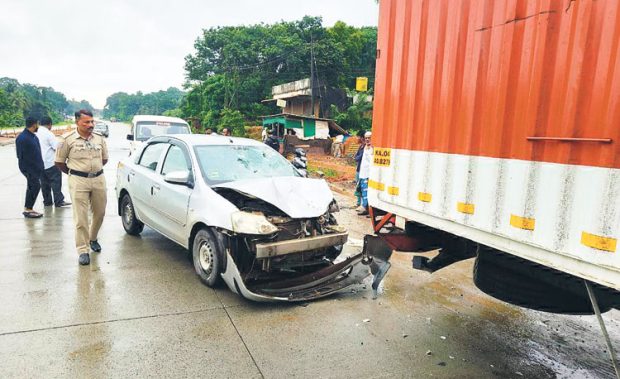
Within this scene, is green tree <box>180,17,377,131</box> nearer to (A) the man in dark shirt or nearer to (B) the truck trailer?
(A) the man in dark shirt

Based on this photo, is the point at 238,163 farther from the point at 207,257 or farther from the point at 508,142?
the point at 508,142

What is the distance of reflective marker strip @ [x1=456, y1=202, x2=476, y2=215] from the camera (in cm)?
274

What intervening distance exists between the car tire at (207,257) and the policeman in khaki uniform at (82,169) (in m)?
1.55

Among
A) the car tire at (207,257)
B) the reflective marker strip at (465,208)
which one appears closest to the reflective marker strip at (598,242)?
the reflective marker strip at (465,208)

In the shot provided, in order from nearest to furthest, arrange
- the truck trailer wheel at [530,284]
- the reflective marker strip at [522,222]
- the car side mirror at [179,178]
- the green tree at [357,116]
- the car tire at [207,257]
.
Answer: the reflective marker strip at [522,222]
the truck trailer wheel at [530,284]
the car tire at [207,257]
the car side mirror at [179,178]
the green tree at [357,116]


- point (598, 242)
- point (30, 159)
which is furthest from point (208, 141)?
point (598, 242)

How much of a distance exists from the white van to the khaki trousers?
6890mm

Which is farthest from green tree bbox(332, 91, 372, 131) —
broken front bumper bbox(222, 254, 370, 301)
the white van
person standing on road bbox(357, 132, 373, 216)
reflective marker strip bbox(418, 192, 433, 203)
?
reflective marker strip bbox(418, 192, 433, 203)

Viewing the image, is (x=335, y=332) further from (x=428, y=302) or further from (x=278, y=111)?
(x=278, y=111)

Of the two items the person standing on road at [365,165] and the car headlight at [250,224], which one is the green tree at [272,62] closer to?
the person standing on road at [365,165]

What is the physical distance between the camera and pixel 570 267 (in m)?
2.17

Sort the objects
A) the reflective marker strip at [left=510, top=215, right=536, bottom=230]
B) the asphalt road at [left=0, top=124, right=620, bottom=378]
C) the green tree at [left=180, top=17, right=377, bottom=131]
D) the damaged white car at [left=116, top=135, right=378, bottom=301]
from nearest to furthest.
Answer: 1. the reflective marker strip at [left=510, top=215, right=536, bottom=230]
2. the asphalt road at [left=0, top=124, right=620, bottom=378]
3. the damaged white car at [left=116, top=135, right=378, bottom=301]
4. the green tree at [left=180, top=17, right=377, bottom=131]

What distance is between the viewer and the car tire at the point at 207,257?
4.16 meters

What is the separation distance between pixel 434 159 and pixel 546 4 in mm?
1224
